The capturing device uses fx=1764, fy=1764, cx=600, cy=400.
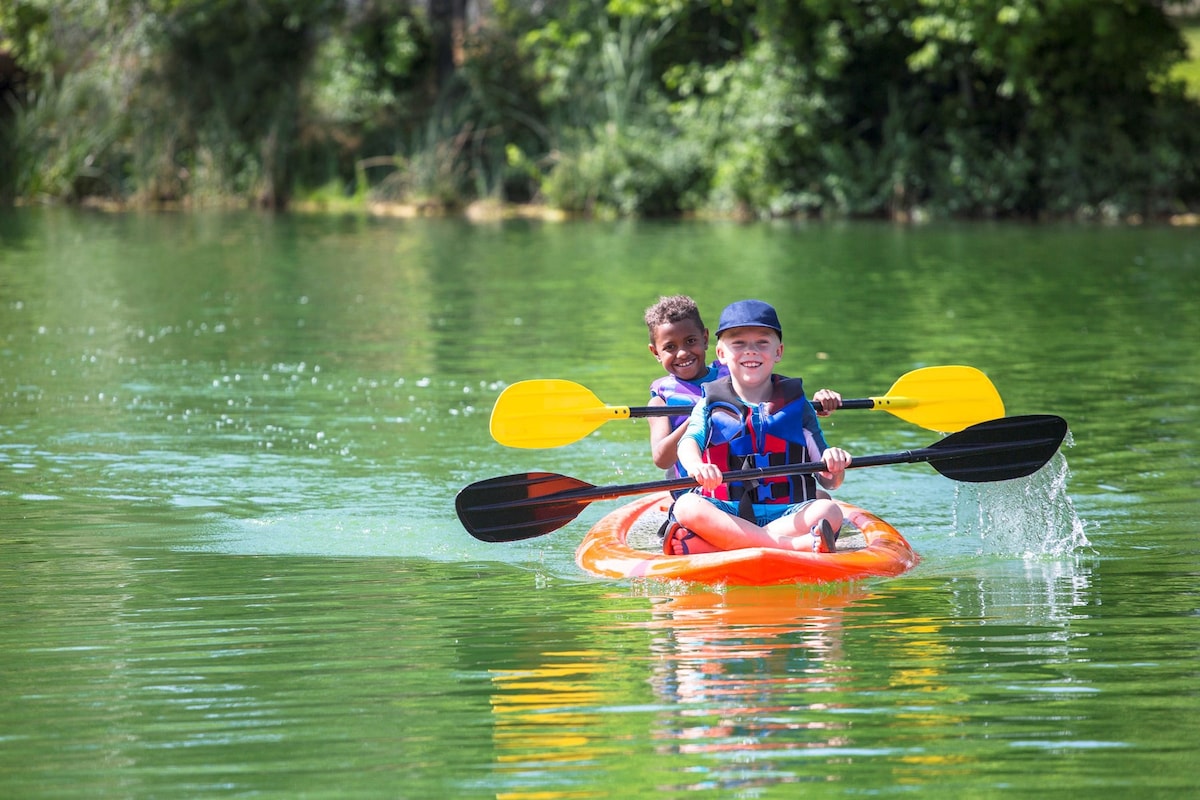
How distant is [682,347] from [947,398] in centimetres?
122

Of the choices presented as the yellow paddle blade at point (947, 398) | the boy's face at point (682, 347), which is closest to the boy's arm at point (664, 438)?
the boy's face at point (682, 347)

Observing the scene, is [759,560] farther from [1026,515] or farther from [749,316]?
[1026,515]

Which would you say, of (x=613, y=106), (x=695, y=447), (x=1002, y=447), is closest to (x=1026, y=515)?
(x=1002, y=447)

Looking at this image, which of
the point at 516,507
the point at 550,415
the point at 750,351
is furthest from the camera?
the point at 550,415

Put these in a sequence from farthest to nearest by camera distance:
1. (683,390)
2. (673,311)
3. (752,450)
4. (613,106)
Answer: (613,106)
(683,390)
(673,311)
(752,450)

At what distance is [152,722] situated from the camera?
4.53m

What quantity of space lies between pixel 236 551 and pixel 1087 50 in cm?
2271

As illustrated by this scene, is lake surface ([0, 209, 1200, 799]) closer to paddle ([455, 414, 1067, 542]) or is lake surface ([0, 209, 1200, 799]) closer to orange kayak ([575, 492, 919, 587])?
orange kayak ([575, 492, 919, 587])

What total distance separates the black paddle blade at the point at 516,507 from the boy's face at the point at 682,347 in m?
0.72

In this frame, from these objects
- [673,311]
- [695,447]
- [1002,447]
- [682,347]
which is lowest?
[1002,447]

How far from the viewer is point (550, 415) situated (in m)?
7.51

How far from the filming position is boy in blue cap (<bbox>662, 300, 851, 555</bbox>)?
21.0 feet

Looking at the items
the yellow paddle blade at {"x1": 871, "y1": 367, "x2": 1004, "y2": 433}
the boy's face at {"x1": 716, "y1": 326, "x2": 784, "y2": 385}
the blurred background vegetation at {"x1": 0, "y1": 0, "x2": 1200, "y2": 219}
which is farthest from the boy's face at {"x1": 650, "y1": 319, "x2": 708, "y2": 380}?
the blurred background vegetation at {"x1": 0, "y1": 0, "x2": 1200, "y2": 219}

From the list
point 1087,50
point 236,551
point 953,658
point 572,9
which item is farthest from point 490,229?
point 953,658
